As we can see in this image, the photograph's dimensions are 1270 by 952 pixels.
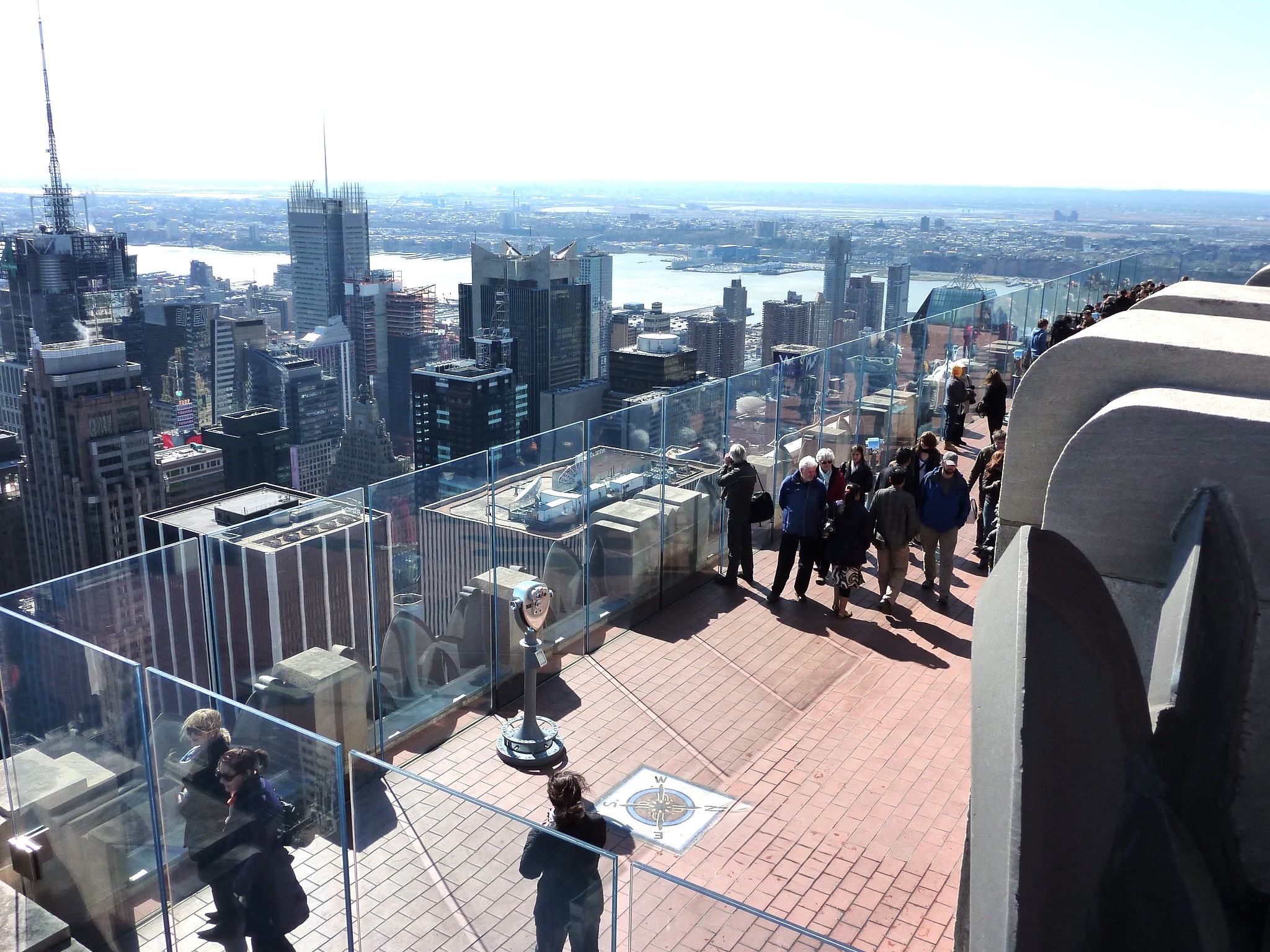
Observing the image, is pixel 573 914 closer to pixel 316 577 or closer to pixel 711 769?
pixel 711 769

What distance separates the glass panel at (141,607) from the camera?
563 centimetres

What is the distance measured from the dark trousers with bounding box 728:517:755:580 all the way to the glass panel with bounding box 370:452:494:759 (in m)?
2.58

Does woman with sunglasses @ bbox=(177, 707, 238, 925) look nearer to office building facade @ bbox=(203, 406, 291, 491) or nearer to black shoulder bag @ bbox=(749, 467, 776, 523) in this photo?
black shoulder bag @ bbox=(749, 467, 776, 523)

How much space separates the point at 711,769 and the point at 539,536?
2217 mm

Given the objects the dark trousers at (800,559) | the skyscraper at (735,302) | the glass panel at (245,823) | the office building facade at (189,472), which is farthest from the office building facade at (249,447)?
the glass panel at (245,823)

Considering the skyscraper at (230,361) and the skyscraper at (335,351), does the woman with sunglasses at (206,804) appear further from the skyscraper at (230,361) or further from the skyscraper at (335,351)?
the skyscraper at (335,351)

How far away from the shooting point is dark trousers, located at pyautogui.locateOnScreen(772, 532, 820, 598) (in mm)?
8758

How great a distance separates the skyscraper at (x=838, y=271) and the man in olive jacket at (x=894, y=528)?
122 metres

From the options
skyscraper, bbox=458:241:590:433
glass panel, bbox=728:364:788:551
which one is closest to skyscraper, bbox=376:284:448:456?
skyscraper, bbox=458:241:590:433

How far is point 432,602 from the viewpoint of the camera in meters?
7.03

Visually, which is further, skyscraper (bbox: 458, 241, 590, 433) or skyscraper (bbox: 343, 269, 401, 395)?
skyscraper (bbox: 343, 269, 401, 395)

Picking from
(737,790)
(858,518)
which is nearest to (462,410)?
(858,518)

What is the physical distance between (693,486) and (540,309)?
4893 inches

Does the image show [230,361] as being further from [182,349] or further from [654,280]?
[654,280]
